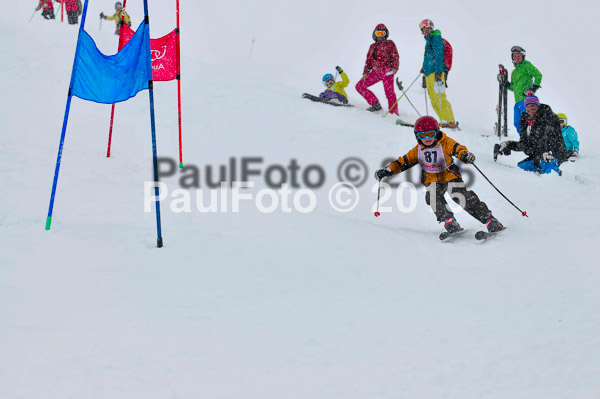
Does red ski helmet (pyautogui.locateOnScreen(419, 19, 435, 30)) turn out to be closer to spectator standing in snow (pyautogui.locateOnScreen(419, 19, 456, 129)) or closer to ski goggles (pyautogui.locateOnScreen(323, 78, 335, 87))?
spectator standing in snow (pyautogui.locateOnScreen(419, 19, 456, 129))

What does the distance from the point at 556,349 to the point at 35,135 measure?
294 inches

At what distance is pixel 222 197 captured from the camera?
21.2 ft

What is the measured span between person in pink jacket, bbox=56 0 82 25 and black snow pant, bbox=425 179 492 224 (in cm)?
1491

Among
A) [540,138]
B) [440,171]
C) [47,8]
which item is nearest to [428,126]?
[440,171]

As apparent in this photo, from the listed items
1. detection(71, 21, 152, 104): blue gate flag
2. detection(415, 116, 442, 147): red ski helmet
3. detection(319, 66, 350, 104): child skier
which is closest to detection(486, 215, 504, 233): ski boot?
detection(415, 116, 442, 147): red ski helmet

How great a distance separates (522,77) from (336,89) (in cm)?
407

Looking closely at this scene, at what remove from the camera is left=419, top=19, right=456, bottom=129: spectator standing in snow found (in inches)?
420

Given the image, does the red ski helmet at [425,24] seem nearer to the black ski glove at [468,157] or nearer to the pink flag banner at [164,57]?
the pink flag banner at [164,57]

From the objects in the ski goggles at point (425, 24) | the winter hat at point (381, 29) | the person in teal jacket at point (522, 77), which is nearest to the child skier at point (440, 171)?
the person in teal jacket at point (522, 77)

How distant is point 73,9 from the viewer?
16547mm

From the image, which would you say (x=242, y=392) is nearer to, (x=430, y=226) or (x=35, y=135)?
(x=430, y=226)

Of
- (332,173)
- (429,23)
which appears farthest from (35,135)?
(429,23)

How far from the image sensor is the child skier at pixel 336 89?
39.2 feet

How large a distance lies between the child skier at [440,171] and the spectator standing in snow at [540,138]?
2.99 meters
